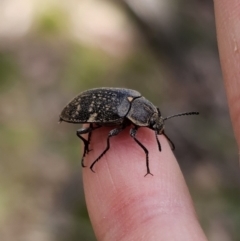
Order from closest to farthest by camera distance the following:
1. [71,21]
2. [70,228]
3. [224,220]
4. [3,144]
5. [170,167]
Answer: [170,167] → [70,228] → [224,220] → [3,144] → [71,21]

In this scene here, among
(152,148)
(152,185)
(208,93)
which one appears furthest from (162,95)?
(152,185)

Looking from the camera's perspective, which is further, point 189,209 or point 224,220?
point 224,220

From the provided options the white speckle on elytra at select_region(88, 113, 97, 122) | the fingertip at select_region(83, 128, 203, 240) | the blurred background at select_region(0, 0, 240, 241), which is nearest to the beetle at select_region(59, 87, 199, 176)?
the white speckle on elytra at select_region(88, 113, 97, 122)

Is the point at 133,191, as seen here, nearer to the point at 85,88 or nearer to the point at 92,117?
the point at 92,117

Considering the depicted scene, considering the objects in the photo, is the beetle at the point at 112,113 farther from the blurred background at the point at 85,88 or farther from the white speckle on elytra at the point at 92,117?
the blurred background at the point at 85,88

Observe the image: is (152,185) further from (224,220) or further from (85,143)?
(224,220)

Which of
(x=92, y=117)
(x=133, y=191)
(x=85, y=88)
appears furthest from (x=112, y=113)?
(x=85, y=88)

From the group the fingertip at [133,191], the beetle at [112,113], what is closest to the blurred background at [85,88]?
the fingertip at [133,191]
